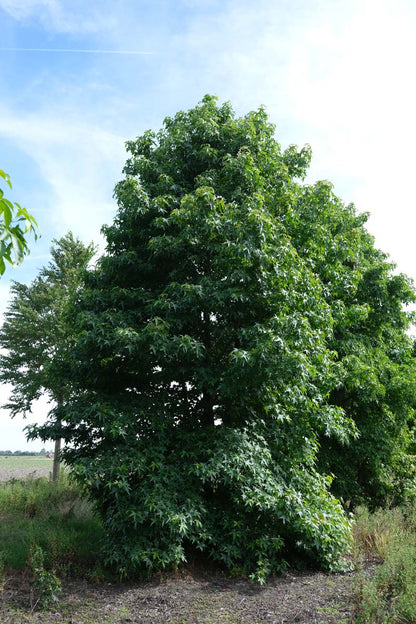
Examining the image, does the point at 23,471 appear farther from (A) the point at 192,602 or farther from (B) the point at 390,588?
(B) the point at 390,588

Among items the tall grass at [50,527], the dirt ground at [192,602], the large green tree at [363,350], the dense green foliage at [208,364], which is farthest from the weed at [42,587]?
the large green tree at [363,350]

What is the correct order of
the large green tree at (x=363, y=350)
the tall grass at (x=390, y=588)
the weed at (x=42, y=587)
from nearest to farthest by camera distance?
the tall grass at (x=390, y=588) < the weed at (x=42, y=587) < the large green tree at (x=363, y=350)

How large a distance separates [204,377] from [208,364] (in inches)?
16.4

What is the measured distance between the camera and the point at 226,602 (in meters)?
5.56

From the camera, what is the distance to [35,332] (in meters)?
14.4

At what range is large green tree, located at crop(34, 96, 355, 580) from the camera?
251 inches

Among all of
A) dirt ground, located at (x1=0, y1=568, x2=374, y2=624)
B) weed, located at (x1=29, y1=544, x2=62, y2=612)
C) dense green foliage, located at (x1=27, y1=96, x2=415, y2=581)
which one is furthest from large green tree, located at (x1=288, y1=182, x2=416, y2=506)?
weed, located at (x1=29, y1=544, x2=62, y2=612)

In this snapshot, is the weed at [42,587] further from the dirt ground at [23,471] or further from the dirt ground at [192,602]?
the dirt ground at [23,471]

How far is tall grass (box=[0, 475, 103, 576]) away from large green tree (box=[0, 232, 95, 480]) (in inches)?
133

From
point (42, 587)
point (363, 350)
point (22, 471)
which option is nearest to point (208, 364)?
point (42, 587)

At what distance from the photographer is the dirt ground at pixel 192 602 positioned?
500 centimetres

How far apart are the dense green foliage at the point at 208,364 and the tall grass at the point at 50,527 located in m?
0.60

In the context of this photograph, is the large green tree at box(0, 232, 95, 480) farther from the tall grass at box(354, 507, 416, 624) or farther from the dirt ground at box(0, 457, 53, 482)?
the tall grass at box(354, 507, 416, 624)

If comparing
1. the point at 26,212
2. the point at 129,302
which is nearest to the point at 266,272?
the point at 129,302
